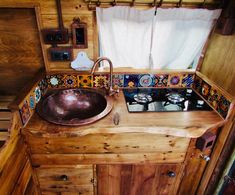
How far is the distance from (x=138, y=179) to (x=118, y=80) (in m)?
0.82

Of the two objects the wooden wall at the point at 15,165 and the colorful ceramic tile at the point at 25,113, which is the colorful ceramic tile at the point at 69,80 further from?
the wooden wall at the point at 15,165

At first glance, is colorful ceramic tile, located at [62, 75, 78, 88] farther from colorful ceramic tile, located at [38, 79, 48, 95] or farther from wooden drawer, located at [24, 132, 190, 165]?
wooden drawer, located at [24, 132, 190, 165]

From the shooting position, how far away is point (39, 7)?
120cm

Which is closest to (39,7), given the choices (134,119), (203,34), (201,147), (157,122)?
(134,119)

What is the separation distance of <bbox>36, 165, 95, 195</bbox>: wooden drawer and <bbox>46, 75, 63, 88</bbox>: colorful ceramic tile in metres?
0.65

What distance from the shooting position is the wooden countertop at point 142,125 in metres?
1.03

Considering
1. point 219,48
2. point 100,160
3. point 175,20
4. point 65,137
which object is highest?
point 175,20

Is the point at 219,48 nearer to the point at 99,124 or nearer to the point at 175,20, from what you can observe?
the point at 175,20

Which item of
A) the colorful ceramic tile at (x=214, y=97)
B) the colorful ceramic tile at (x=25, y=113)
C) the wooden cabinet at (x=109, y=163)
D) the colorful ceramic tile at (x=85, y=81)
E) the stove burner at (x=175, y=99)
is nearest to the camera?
the colorful ceramic tile at (x=25, y=113)

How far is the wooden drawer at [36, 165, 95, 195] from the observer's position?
1254 mm

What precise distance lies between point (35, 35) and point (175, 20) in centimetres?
108

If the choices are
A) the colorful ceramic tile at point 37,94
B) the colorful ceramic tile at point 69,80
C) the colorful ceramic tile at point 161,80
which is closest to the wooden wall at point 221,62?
the colorful ceramic tile at point 161,80

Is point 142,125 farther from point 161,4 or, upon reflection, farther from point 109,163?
point 161,4

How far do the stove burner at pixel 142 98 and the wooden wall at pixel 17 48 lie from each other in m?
0.83
